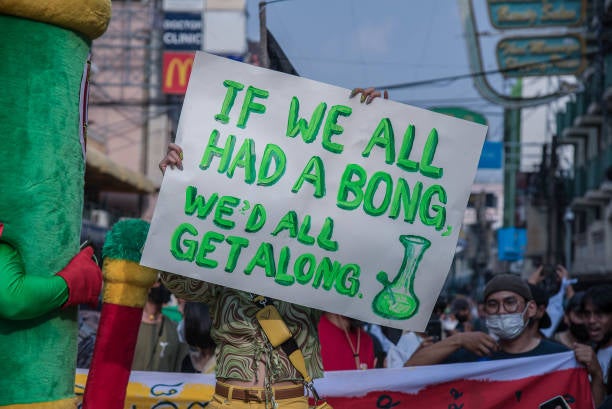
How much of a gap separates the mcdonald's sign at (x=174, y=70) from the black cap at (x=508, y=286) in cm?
2669

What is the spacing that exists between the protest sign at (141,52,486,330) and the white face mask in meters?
1.06

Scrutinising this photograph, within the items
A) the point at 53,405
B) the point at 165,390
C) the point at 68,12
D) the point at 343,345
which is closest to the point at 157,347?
the point at 165,390

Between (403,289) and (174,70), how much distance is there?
2815cm

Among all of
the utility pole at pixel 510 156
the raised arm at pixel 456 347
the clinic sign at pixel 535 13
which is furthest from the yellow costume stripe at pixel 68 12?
the utility pole at pixel 510 156

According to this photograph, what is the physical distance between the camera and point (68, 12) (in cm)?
369

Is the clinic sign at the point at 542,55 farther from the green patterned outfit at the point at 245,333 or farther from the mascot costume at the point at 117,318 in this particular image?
the mascot costume at the point at 117,318

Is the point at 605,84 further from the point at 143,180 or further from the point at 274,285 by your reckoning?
the point at 274,285

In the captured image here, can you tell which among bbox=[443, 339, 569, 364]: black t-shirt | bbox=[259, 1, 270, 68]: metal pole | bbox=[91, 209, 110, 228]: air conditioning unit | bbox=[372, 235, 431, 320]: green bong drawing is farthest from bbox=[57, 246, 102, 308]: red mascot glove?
bbox=[91, 209, 110, 228]: air conditioning unit

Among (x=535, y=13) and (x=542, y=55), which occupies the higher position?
(x=535, y=13)

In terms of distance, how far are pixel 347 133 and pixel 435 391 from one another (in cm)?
182

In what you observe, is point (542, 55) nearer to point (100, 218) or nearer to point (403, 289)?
point (100, 218)

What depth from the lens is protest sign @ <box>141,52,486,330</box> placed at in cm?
400

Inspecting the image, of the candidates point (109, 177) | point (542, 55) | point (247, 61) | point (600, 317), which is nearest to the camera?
point (600, 317)

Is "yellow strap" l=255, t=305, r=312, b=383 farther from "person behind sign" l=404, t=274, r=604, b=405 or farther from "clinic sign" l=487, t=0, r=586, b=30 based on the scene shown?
"clinic sign" l=487, t=0, r=586, b=30
